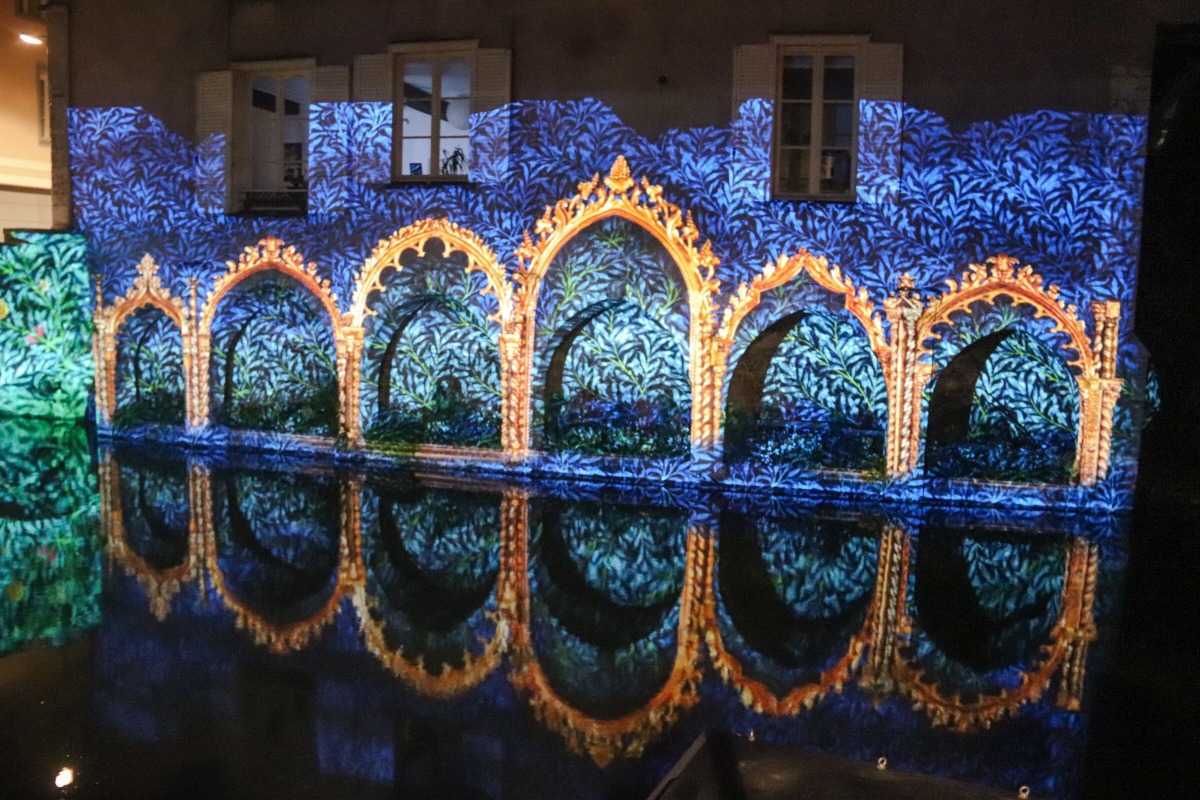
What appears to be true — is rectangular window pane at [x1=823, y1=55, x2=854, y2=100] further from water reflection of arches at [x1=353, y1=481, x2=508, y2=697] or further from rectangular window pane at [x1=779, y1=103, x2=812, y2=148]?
water reflection of arches at [x1=353, y1=481, x2=508, y2=697]

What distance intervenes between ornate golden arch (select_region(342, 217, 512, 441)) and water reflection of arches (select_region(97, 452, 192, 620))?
1861 mm

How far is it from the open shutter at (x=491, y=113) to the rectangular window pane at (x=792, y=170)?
2731 millimetres

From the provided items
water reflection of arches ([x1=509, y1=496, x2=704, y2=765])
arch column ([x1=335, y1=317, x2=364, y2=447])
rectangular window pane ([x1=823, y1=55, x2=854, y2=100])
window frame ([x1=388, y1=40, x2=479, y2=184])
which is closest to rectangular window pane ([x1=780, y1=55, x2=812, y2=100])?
rectangular window pane ([x1=823, y1=55, x2=854, y2=100])

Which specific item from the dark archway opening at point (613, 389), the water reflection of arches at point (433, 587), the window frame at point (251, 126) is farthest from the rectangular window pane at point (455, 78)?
the water reflection of arches at point (433, 587)

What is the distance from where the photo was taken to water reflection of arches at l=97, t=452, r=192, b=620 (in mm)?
6945

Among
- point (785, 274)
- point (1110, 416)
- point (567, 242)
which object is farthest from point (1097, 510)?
point (567, 242)

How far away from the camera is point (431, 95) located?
36.9 ft

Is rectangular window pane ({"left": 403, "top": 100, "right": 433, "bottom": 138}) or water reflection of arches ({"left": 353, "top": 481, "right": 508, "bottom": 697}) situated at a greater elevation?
rectangular window pane ({"left": 403, "top": 100, "right": 433, "bottom": 138})

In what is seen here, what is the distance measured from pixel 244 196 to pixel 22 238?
8.96ft

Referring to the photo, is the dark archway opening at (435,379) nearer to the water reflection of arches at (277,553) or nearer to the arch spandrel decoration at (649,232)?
the arch spandrel decoration at (649,232)

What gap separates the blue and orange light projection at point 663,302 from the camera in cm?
970

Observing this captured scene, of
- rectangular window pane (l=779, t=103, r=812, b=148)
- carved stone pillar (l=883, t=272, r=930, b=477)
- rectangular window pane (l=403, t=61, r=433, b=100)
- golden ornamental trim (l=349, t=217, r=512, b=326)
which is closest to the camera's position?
carved stone pillar (l=883, t=272, r=930, b=477)

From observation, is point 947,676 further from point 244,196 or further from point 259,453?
point 244,196

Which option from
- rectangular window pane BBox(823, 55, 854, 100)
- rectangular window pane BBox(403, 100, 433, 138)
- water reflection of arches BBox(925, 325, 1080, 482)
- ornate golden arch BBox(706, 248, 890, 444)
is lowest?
water reflection of arches BBox(925, 325, 1080, 482)
